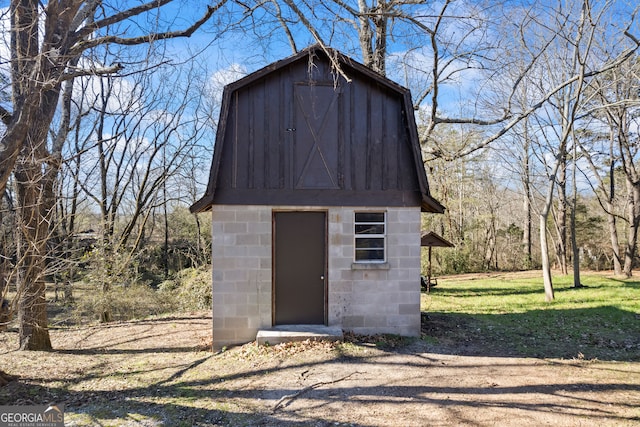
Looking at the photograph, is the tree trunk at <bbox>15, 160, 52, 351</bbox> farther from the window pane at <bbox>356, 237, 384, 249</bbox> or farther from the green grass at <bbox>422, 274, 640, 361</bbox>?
the green grass at <bbox>422, 274, 640, 361</bbox>

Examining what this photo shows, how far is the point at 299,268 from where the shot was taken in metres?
8.39

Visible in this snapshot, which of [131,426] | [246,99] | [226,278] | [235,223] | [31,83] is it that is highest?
[246,99]

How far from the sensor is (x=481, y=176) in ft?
83.3

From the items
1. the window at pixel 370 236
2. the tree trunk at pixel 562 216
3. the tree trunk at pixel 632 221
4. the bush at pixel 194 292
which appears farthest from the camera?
the tree trunk at pixel 562 216

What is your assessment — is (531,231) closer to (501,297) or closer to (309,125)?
(501,297)

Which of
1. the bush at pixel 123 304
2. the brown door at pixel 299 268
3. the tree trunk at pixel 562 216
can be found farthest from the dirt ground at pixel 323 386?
the tree trunk at pixel 562 216

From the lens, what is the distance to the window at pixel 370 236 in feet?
28.1

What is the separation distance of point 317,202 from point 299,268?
148 centimetres

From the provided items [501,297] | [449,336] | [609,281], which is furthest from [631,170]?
[449,336]

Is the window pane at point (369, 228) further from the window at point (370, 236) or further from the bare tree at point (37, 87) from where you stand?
the bare tree at point (37, 87)

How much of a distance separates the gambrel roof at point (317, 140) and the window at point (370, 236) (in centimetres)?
39

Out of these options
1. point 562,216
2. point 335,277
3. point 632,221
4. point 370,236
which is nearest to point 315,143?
point 370,236

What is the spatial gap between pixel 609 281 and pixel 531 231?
10.9m

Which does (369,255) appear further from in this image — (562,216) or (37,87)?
(562,216)
